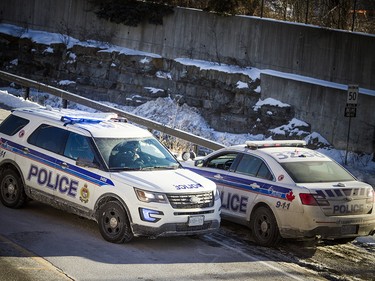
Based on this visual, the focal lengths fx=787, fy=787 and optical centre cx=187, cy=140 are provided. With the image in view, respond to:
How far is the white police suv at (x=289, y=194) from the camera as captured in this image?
1148 centimetres

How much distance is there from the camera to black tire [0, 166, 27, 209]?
41.8ft

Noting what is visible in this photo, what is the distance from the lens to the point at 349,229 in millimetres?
11617

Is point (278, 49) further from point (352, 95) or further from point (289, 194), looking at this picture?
point (289, 194)

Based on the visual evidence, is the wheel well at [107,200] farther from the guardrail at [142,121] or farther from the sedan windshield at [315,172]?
the guardrail at [142,121]

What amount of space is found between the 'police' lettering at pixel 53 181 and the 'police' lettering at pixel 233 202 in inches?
100

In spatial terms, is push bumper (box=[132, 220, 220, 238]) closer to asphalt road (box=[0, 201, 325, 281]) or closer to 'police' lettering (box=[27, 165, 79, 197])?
asphalt road (box=[0, 201, 325, 281])

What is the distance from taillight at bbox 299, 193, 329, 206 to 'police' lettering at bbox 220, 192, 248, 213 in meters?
1.26

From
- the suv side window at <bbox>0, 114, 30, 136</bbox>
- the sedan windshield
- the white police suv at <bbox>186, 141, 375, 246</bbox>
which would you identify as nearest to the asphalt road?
the white police suv at <bbox>186, 141, 375, 246</bbox>

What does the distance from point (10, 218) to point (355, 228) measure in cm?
525

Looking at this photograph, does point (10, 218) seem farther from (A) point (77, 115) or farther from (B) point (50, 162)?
(A) point (77, 115)

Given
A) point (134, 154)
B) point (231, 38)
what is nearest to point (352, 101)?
point (231, 38)

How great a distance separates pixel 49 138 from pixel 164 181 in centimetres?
231

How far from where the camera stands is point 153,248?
1132 cm

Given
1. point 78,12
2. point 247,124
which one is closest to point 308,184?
point 247,124
